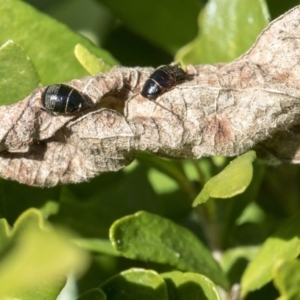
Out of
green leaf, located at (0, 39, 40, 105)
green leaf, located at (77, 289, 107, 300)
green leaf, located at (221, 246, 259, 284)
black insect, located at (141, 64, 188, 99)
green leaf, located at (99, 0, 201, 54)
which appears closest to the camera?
green leaf, located at (77, 289, 107, 300)

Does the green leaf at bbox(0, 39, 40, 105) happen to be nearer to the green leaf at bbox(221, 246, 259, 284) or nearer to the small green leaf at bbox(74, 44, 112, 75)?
the small green leaf at bbox(74, 44, 112, 75)

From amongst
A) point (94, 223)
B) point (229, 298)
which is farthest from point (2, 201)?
point (229, 298)

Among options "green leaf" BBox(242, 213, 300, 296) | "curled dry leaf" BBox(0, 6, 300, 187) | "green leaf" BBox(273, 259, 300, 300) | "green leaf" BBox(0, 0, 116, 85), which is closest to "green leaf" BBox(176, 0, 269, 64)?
"green leaf" BBox(0, 0, 116, 85)

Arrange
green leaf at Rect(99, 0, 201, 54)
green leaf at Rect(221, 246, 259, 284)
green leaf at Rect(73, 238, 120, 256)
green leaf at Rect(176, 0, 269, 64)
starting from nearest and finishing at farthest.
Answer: green leaf at Rect(73, 238, 120, 256) < green leaf at Rect(221, 246, 259, 284) < green leaf at Rect(176, 0, 269, 64) < green leaf at Rect(99, 0, 201, 54)

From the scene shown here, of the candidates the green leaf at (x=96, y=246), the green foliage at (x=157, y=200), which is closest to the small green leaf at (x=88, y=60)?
the green foliage at (x=157, y=200)

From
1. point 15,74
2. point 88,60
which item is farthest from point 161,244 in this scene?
point 15,74

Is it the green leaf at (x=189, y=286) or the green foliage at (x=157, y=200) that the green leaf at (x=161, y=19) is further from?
the green leaf at (x=189, y=286)
